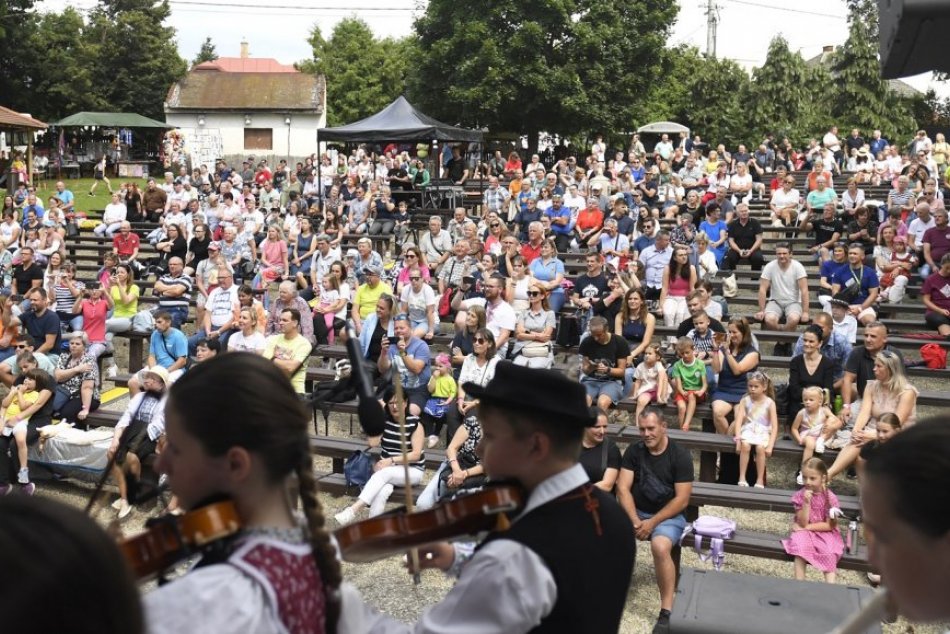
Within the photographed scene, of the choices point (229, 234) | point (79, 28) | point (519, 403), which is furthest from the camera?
point (79, 28)

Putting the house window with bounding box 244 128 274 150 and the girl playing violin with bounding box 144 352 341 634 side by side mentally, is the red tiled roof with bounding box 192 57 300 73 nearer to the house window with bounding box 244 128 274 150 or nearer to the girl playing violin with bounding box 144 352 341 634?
the house window with bounding box 244 128 274 150

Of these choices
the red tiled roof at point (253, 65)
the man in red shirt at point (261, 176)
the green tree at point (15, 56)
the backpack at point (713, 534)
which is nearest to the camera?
the backpack at point (713, 534)

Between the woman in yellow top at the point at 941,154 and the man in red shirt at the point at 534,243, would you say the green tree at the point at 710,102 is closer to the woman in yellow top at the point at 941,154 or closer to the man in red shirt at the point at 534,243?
the woman in yellow top at the point at 941,154

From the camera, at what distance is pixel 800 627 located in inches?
164

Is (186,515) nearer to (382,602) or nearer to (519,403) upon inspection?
(519,403)

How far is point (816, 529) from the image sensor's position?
22.5 feet

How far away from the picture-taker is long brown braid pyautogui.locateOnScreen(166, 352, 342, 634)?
1.87 metres

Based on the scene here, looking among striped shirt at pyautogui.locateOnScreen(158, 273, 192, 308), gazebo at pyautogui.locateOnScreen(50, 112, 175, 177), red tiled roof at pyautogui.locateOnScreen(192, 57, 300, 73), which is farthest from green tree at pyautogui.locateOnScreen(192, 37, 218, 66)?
striped shirt at pyautogui.locateOnScreen(158, 273, 192, 308)

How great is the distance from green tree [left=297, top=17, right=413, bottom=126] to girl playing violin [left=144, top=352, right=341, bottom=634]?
53.5 m

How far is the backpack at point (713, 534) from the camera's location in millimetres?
7008

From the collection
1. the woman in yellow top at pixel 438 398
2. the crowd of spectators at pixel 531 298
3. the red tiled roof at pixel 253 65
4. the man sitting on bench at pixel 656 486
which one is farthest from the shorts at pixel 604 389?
the red tiled roof at pixel 253 65

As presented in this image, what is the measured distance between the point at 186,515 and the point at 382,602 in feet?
17.7

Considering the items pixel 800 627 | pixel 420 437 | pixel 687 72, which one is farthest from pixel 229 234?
pixel 687 72

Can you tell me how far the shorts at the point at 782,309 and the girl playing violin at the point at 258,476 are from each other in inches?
410
